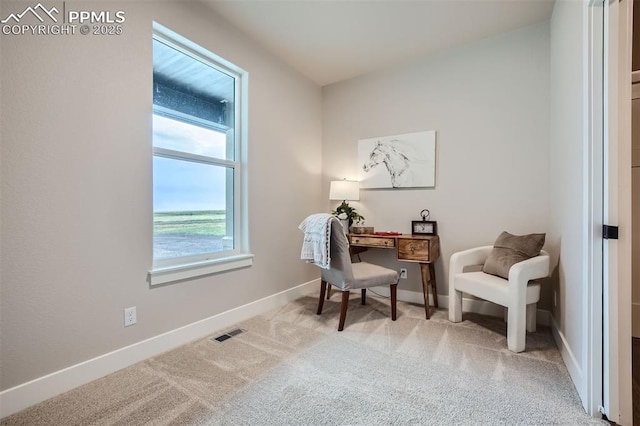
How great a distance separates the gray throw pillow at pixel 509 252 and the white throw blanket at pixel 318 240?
1362mm

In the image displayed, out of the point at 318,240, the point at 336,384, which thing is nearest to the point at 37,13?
the point at 318,240

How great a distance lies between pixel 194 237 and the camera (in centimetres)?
242

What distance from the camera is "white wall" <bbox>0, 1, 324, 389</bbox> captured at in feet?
4.77

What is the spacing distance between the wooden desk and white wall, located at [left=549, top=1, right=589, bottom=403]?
93cm

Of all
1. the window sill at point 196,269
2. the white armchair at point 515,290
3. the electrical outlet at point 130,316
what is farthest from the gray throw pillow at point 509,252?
the electrical outlet at point 130,316

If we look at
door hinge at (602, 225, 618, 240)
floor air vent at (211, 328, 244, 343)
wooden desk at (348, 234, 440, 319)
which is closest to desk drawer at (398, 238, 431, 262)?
wooden desk at (348, 234, 440, 319)

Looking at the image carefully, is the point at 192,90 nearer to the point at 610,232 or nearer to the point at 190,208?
the point at 190,208

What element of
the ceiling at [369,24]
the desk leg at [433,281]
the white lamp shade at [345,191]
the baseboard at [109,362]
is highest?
the ceiling at [369,24]

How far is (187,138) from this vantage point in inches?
93.5

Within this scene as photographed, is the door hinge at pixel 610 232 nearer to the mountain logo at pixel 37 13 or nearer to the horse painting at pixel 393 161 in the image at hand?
the horse painting at pixel 393 161

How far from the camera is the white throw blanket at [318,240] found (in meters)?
2.38

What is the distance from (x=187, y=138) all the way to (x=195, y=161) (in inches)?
7.6

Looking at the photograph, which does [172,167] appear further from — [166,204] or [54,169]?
[54,169]

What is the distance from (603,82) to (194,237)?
2737 millimetres
